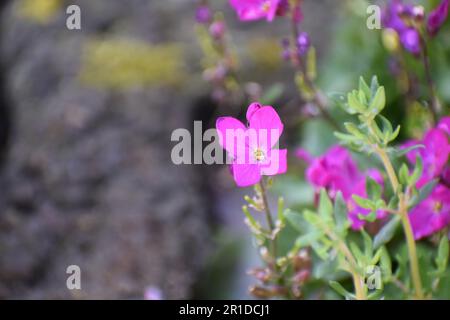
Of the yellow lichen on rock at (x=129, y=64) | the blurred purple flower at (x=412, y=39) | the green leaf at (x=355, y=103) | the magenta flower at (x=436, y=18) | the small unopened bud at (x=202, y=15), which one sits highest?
the yellow lichen on rock at (x=129, y=64)

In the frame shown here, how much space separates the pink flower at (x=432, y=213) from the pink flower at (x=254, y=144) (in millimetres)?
244

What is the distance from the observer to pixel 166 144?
1.36 m

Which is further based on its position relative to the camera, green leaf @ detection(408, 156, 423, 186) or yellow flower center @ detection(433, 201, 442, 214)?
yellow flower center @ detection(433, 201, 442, 214)

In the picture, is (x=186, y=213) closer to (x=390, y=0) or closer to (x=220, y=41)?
(x=220, y=41)

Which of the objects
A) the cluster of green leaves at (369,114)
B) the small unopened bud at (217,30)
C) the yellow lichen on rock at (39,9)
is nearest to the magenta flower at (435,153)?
the cluster of green leaves at (369,114)

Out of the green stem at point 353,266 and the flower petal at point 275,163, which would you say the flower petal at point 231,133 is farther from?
the green stem at point 353,266

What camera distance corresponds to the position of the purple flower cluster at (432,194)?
Answer: 2.38 feet

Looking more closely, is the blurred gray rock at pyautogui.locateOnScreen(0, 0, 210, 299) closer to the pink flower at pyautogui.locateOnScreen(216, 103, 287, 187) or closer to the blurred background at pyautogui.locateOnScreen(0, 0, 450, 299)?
the blurred background at pyautogui.locateOnScreen(0, 0, 450, 299)

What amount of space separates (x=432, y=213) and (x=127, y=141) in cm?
75

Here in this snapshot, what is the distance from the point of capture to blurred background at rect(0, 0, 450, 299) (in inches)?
44.8

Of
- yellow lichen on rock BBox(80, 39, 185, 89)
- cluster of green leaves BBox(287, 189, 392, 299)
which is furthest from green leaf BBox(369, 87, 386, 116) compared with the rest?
yellow lichen on rock BBox(80, 39, 185, 89)

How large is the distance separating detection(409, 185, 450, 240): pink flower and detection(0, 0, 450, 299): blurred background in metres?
0.29

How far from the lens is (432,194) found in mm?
757

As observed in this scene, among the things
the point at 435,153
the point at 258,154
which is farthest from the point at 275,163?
the point at 435,153
